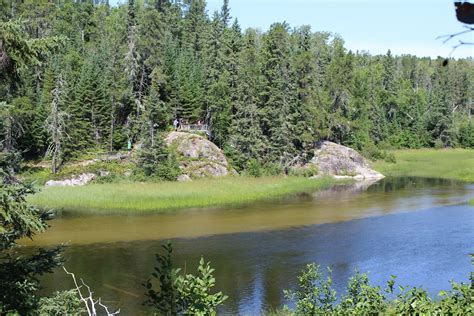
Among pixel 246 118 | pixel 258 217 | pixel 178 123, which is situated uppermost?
pixel 246 118

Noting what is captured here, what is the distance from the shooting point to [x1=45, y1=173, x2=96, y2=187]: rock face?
157 ft

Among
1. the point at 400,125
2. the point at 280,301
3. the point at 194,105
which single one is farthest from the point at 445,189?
the point at 400,125

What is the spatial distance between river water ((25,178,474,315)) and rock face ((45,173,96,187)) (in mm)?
12261

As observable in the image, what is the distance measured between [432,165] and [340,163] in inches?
721

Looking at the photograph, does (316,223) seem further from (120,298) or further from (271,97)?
(271,97)

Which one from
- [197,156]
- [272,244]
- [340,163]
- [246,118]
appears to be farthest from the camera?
[340,163]

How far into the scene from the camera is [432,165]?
75000mm

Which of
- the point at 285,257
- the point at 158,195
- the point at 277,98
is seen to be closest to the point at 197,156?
the point at 158,195

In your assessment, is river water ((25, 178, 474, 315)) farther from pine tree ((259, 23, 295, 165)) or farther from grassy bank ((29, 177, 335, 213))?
pine tree ((259, 23, 295, 165))

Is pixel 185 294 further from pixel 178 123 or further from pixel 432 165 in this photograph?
pixel 432 165

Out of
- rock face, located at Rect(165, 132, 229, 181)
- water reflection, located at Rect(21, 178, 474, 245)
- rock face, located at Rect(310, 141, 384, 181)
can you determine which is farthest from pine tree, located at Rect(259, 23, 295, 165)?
water reflection, located at Rect(21, 178, 474, 245)

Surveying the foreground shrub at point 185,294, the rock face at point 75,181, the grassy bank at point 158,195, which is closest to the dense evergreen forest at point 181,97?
the rock face at point 75,181

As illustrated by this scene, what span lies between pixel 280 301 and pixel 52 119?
39481mm

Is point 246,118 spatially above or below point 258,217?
above
